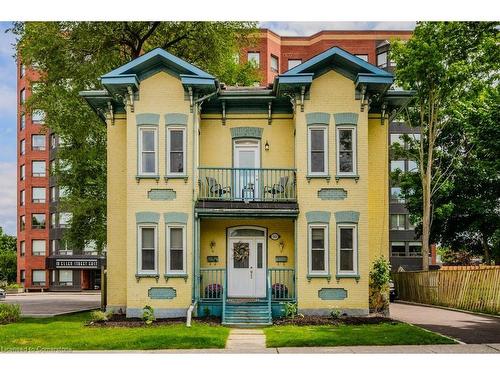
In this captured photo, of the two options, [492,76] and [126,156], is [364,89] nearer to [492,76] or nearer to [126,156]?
[126,156]

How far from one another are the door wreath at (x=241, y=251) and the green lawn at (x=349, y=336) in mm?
3569

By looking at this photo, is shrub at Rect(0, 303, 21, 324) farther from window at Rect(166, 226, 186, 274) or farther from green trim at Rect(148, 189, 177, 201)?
green trim at Rect(148, 189, 177, 201)

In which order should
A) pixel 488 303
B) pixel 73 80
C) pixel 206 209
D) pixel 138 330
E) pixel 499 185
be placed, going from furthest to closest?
pixel 499 185, pixel 73 80, pixel 488 303, pixel 206 209, pixel 138 330

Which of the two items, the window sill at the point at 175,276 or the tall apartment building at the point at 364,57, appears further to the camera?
the tall apartment building at the point at 364,57

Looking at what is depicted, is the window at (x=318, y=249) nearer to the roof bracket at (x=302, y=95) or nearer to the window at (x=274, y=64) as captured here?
the roof bracket at (x=302, y=95)

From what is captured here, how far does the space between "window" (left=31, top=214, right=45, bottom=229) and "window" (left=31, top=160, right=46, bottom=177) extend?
12.2 feet

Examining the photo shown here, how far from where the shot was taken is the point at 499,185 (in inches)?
1302

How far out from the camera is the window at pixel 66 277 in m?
55.1

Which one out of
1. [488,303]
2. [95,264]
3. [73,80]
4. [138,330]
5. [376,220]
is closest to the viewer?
[138,330]

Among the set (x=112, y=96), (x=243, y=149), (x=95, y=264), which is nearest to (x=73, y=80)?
(x=112, y=96)

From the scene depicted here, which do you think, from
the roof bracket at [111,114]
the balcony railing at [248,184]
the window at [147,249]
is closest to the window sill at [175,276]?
the window at [147,249]

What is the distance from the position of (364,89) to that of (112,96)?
7.55 meters

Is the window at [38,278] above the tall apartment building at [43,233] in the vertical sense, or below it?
below

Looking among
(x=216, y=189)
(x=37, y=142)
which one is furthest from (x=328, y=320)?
(x=37, y=142)
